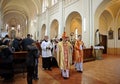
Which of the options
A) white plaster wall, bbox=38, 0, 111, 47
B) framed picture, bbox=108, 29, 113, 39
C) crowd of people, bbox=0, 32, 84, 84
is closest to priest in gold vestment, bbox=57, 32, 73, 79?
crowd of people, bbox=0, 32, 84, 84

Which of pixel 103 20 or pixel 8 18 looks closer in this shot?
pixel 103 20

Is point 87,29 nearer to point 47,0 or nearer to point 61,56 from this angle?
point 61,56

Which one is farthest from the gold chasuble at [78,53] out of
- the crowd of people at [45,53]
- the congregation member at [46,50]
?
the congregation member at [46,50]

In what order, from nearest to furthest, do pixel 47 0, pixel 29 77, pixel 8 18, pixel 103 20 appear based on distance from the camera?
pixel 29 77 → pixel 103 20 → pixel 47 0 → pixel 8 18

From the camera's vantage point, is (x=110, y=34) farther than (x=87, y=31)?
Yes

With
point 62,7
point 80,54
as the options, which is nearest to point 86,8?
point 62,7

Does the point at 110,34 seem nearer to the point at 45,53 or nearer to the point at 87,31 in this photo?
the point at 87,31

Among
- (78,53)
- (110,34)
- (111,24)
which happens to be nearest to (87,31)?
(78,53)

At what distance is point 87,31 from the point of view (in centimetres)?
1330

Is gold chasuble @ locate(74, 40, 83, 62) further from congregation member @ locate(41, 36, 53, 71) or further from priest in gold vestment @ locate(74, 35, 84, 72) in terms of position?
congregation member @ locate(41, 36, 53, 71)

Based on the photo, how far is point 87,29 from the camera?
13.3 m

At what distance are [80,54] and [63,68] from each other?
1.60 metres

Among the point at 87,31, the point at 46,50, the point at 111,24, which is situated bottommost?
the point at 46,50

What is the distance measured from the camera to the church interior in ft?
22.9
